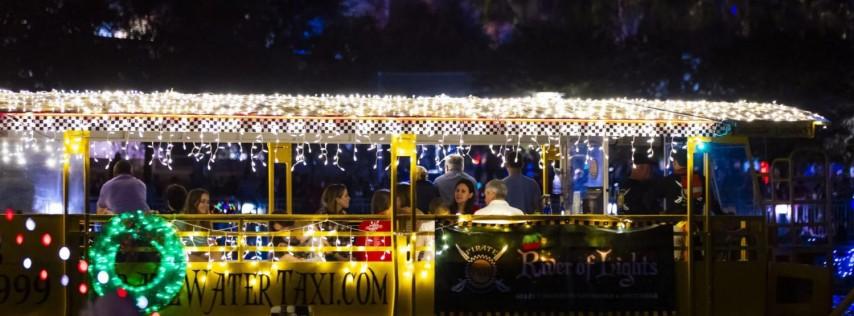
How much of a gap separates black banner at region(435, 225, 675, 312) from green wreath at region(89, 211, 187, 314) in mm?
2638

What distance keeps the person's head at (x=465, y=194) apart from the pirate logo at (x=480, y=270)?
4.62ft

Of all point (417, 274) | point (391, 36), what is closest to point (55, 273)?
point (417, 274)

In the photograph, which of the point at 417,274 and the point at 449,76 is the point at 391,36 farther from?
the point at 417,274

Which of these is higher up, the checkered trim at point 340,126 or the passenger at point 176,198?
the checkered trim at point 340,126

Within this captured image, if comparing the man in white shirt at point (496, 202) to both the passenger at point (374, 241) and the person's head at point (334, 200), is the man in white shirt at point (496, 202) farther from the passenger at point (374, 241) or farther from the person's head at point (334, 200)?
the person's head at point (334, 200)

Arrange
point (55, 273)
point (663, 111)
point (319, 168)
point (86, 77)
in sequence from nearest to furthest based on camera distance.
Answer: point (55, 273), point (663, 111), point (86, 77), point (319, 168)

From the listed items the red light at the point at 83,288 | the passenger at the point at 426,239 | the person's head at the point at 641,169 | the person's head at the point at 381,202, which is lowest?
the red light at the point at 83,288

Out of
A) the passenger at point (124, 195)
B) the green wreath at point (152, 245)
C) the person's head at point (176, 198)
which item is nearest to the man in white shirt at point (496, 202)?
the green wreath at point (152, 245)

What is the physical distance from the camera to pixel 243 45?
103 feet

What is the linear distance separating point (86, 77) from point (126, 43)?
4.66 ft

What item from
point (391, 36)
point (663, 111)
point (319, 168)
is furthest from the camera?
point (391, 36)

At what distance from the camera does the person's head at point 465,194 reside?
12.9 metres

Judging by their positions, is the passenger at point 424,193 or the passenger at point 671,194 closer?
the passenger at point 671,194

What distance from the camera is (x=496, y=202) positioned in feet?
40.1
